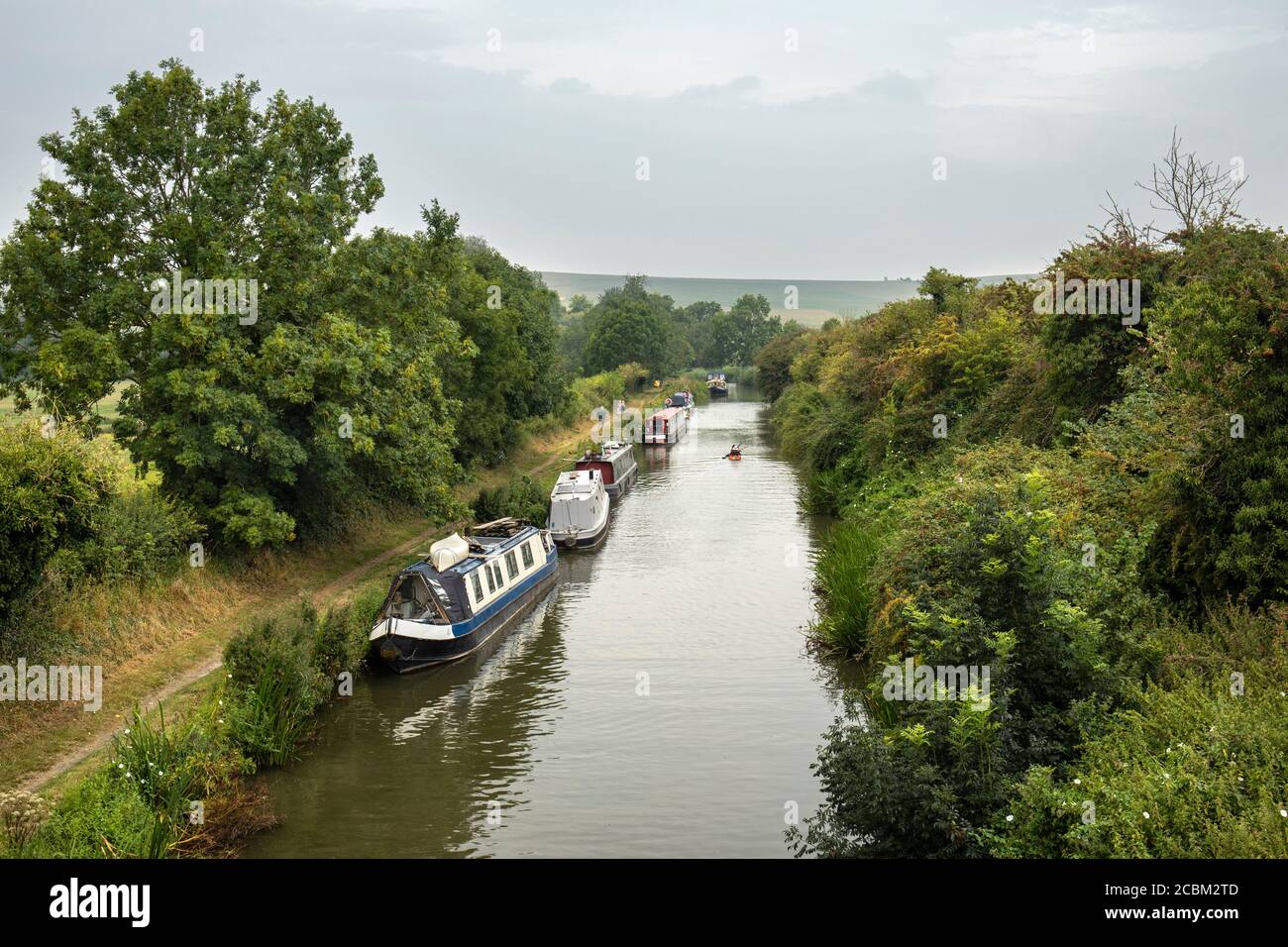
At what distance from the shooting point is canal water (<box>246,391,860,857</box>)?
12.6m

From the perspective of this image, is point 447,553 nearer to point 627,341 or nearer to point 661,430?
point 661,430

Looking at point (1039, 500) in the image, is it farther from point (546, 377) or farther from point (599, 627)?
point (546, 377)

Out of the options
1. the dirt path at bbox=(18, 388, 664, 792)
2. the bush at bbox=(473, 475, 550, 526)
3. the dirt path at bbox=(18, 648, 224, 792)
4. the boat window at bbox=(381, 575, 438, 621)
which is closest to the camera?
the dirt path at bbox=(18, 648, 224, 792)

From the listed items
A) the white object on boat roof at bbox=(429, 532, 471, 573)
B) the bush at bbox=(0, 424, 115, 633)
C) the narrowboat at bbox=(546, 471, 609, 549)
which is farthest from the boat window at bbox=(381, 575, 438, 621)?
the narrowboat at bbox=(546, 471, 609, 549)

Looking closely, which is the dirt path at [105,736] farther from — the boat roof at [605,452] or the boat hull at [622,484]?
the boat roof at [605,452]

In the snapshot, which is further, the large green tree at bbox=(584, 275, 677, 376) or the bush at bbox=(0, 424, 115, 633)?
the large green tree at bbox=(584, 275, 677, 376)

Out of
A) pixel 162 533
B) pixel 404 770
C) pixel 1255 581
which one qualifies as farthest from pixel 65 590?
pixel 1255 581

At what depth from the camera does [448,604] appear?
1998cm

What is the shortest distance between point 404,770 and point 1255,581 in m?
11.0

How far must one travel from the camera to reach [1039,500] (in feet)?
40.2

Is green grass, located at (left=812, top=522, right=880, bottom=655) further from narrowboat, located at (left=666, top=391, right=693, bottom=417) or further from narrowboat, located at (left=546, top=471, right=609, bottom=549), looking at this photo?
narrowboat, located at (left=666, top=391, right=693, bottom=417)

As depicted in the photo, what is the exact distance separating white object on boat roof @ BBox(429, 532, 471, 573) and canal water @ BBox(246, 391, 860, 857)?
1.89 m

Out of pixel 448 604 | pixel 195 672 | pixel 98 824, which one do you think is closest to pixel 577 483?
pixel 448 604

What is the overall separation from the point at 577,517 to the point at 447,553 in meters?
11.3
